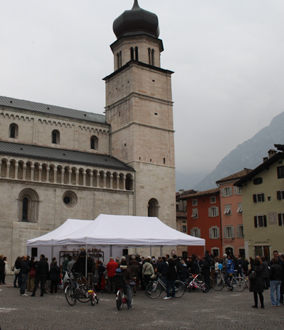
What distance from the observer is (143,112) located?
1818 inches

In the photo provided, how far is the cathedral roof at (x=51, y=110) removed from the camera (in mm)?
43406

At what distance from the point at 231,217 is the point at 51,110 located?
2414 cm

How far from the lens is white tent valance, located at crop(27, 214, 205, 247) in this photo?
1953cm

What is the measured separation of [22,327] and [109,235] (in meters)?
9.79

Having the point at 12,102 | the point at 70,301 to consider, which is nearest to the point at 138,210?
the point at 12,102

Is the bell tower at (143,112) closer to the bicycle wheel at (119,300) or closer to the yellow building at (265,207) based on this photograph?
the yellow building at (265,207)

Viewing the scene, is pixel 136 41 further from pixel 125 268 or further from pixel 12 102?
pixel 125 268

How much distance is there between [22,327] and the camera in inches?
402

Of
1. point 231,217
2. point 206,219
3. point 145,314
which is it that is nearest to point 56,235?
point 145,314

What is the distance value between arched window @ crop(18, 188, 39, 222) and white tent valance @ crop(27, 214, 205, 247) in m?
13.8

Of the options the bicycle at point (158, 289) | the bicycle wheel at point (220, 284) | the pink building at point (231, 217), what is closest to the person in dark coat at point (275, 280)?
the bicycle at point (158, 289)

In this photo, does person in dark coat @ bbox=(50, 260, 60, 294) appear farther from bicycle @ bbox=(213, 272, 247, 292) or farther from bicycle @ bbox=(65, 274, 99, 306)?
bicycle @ bbox=(213, 272, 247, 292)

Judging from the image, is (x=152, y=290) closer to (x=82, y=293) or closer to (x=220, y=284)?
(x=82, y=293)

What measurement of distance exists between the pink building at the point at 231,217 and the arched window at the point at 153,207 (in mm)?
8272
